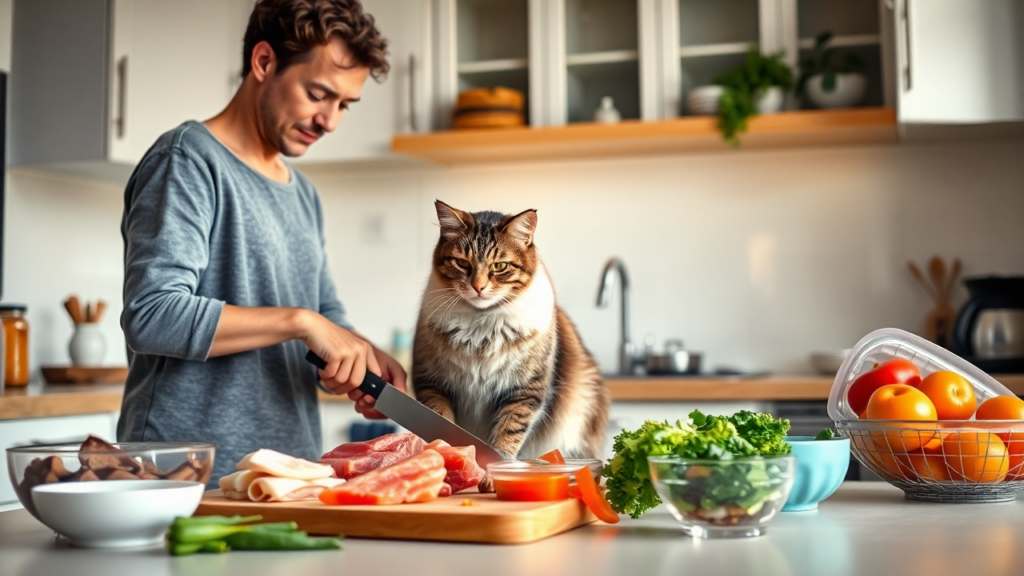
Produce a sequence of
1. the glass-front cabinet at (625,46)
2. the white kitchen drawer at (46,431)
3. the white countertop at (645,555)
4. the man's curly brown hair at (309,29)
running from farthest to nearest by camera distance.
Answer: the glass-front cabinet at (625,46), the white kitchen drawer at (46,431), the man's curly brown hair at (309,29), the white countertop at (645,555)

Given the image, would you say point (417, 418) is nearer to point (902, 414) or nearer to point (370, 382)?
point (370, 382)

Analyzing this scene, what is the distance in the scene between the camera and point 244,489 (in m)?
1.21

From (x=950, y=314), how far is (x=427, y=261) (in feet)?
6.31

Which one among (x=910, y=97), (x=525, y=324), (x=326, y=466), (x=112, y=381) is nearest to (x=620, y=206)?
(x=910, y=97)

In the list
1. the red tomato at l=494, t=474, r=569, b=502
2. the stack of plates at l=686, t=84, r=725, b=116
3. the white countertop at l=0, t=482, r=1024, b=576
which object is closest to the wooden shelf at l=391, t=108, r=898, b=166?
the stack of plates at l=686, t=84, r=725, b=116

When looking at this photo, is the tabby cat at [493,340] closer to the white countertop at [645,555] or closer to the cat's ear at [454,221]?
the cat's ear at [454,221]

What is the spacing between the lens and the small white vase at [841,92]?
3.21 meters

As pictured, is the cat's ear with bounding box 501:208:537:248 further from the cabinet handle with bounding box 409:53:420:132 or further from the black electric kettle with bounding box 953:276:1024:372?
the cabinet handle with bounding box 409:53:420:132

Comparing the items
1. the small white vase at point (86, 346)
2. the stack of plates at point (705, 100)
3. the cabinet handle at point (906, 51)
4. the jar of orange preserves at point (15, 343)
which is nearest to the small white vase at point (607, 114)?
the stack of plates at point (705, 100)

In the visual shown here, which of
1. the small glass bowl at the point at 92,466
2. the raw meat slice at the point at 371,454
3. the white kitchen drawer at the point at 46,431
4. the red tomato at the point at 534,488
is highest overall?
the small glass bowl at the point at 92,466

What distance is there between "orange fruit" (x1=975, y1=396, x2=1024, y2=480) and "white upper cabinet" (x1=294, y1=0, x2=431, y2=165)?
8.51 ft

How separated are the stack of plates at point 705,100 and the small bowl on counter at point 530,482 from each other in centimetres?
230

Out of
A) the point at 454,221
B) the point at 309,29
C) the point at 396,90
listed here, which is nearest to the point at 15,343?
the point at 396,90

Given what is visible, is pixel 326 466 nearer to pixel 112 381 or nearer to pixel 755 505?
pixel 755 505
